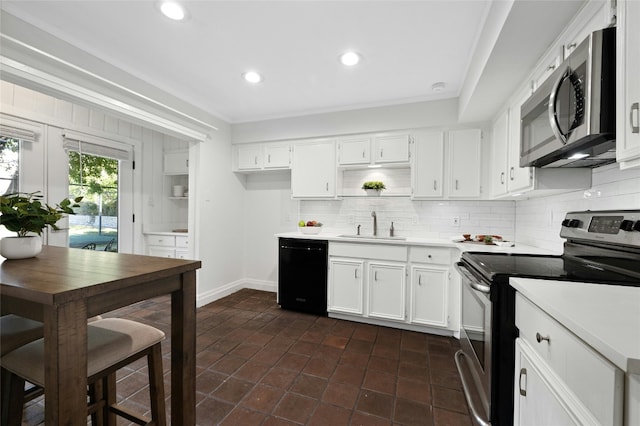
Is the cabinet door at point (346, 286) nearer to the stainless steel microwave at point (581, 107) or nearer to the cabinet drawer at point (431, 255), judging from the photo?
the cabinet drawer at point (431, 255)

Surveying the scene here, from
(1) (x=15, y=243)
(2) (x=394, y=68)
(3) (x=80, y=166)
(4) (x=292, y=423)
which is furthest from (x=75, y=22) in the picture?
(4) (x=292, y=423)

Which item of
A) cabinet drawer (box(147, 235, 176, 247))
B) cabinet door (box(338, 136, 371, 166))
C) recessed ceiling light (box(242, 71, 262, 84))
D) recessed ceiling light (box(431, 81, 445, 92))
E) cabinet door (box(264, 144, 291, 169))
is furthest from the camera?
cabinet drawer (box(147, 235, 176, 247))

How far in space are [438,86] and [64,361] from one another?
134 inches

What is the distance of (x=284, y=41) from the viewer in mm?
2199

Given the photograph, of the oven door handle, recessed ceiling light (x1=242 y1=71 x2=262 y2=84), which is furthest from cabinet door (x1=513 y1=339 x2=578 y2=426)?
recessed ceiling light (x1=242 y1=71 x2=262 y2=84)

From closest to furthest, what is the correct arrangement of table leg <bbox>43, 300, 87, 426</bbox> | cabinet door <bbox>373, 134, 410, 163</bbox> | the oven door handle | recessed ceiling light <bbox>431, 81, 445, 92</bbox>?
table leg <bbox>43, 300, 87, 426</bbox> → the oven door handle → recessed ceiling light <bbox>431, 81, 445, 92</bbox> → cabinet door <bbox>373, 134, 410, 163</bbox>

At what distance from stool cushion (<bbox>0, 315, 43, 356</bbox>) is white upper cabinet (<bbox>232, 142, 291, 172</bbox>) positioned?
295 centimetres

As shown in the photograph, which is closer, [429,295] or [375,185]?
[429,295]

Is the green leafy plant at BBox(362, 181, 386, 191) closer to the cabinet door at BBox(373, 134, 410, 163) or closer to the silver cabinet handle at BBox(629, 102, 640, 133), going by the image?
the cabinet door at BBox(373, 134, 410, 163)

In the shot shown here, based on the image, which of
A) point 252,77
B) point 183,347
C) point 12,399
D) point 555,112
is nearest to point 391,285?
point 555,112

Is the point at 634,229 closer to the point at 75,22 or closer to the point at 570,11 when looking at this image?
the point at 570,11

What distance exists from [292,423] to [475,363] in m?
1.19

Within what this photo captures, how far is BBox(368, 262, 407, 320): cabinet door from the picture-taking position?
2.93m

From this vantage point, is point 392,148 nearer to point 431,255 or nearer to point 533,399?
point 431,255
